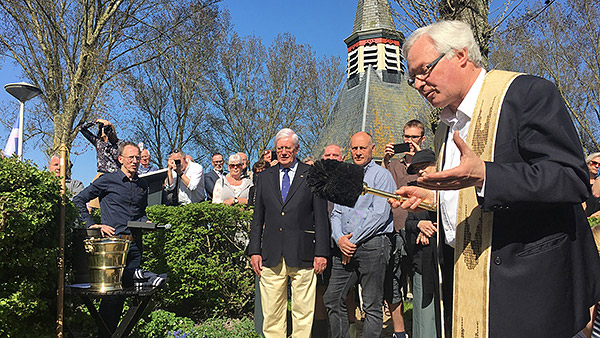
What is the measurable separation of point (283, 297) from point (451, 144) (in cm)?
348

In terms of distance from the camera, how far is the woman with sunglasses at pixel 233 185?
25.8 ft

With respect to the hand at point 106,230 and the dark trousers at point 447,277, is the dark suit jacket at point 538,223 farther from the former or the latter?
the hand at point 106,230

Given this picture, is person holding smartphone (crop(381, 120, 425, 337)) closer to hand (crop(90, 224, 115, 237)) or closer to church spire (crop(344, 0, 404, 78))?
hand (crop(90, 224, 115, 237))

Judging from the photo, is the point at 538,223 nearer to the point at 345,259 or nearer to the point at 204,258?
the point at 345,259

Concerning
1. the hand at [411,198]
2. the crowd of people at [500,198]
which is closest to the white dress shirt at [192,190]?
the crowd of people at [500,198]

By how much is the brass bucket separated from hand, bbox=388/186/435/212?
3.25 meters

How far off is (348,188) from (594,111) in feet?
79.2

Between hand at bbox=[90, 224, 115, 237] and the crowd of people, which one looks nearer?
the crowd of people

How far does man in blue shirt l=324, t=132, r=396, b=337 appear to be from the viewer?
512cm

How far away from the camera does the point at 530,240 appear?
1768mm

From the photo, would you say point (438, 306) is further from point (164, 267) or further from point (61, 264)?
point (164, 267)

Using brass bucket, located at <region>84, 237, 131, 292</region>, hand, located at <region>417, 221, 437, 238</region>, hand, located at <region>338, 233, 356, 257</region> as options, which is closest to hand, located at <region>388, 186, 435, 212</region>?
hand, located at <region>417, 221, 437, 238</region>

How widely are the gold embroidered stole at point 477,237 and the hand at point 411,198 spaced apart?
21cm

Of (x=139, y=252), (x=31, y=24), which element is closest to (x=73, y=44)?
(x=31, y=24)
